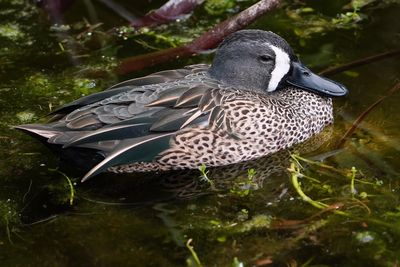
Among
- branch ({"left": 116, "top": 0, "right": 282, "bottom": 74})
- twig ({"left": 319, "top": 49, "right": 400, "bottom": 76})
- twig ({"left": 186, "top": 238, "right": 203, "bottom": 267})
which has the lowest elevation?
twig ({"left": 319, "top": 49, "right": 400, "bottom": 76})

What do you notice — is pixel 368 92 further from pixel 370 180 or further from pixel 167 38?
pixel 167 38

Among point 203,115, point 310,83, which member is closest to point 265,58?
point 310,83

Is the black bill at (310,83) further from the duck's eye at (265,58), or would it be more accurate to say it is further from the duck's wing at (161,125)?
the duck's wing at (161,125)

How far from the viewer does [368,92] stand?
212 inches

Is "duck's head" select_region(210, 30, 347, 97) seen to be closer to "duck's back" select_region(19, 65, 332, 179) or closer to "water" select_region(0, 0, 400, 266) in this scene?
"duck's back" select_region(19, 65, 332, 179)

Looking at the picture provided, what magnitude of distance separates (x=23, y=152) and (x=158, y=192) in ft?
2.92

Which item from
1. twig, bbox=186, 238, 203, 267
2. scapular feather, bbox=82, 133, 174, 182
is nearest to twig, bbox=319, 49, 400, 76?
scapular feather, bbox=82, 133, 174, 182

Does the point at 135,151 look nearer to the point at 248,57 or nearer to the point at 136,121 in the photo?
the point at 136,121

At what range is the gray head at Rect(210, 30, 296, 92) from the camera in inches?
192

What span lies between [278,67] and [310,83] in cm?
24

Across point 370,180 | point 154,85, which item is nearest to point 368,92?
point 370,180

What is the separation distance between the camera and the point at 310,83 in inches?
201

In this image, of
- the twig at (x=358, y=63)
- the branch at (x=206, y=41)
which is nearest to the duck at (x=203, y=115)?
the twig at (x=358, y=63)

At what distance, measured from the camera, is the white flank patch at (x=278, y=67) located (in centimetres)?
494
